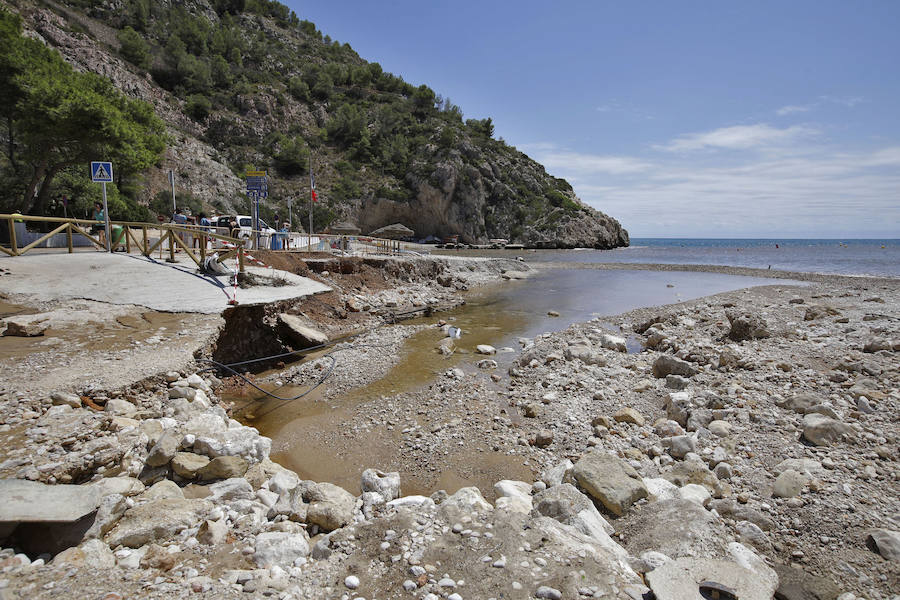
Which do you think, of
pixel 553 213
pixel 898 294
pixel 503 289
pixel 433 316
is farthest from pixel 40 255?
pixel 553 213

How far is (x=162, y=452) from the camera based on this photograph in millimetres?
4477

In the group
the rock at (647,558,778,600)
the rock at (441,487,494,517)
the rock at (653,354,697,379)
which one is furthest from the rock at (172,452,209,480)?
the rock at (653,354,697,379)

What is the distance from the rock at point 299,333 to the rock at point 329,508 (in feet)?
24.8

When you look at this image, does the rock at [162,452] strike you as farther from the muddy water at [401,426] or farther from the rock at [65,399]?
the muddy water at [401,426]

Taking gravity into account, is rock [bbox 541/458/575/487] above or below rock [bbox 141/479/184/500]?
below

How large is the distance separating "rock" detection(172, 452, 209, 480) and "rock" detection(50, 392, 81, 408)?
76.6 inches

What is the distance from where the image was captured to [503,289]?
1086 inches

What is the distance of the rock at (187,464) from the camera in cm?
440

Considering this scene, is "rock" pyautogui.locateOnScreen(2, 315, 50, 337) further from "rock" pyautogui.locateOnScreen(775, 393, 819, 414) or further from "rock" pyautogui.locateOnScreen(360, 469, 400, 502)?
"rock" pyautogui.locateOnScreen(775, 393, 819, 414)

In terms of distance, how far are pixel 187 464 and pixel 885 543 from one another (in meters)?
7.14

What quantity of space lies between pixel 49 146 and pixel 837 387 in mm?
27378

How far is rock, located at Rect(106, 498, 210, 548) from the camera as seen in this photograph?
3283mm

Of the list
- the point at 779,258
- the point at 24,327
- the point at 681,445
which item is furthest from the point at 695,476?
the point at 779,258

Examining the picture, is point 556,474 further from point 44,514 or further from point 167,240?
point 167,240
